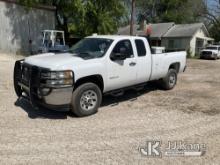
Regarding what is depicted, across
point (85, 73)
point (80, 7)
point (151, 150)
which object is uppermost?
point (80, 7)

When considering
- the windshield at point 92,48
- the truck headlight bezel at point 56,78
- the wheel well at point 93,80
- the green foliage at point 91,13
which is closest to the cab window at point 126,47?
the windshield at point 92,48

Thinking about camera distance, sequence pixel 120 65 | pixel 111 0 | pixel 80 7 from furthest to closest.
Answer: pixel 111 0, pixel 80 7, pixel 120 65

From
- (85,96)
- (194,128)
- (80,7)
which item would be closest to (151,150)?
(194,128)

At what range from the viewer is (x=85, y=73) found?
6.23 metres

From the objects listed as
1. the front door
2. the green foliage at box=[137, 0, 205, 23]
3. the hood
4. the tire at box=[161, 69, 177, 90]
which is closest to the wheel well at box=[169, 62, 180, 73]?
the tire at box=[161, 69, 177, 90]

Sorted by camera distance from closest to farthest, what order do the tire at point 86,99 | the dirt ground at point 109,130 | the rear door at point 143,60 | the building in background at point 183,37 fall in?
1. the dirt ground at point 109,130
2. the tire at point 86,99
3. the rear door at point 143,60
4. the building in background at point 183,37

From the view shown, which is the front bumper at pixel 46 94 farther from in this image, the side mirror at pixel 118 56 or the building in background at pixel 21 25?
the building in background at pixel 21 25

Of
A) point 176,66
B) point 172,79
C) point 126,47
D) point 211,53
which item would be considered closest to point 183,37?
point 211,53

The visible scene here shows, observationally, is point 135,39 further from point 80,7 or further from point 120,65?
point 80,7

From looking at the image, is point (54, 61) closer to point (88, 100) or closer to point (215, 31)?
point (88, 100)

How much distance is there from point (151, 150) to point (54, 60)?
304cm

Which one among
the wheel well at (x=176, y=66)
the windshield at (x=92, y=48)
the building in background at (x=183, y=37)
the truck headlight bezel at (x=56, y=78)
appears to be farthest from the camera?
the building in background at (x=183, y=37)

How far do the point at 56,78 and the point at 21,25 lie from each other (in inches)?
734

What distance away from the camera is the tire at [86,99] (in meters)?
6.21
